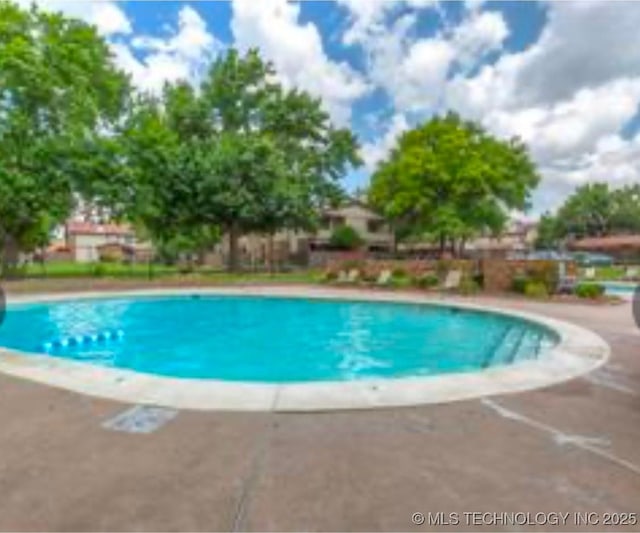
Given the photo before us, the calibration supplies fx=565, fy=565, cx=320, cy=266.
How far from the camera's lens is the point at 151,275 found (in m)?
27.6

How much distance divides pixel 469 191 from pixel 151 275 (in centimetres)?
1987

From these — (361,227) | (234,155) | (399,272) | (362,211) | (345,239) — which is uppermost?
(234,155)

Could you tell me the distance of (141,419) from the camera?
5.23m

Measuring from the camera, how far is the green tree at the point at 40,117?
24.7 m

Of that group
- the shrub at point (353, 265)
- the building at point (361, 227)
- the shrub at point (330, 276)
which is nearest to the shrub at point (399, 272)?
the shrub at point (353, 265)

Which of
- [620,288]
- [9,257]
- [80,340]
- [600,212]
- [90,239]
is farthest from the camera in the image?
[90,239]

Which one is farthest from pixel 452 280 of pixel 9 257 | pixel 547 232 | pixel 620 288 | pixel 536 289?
pixel 547 232

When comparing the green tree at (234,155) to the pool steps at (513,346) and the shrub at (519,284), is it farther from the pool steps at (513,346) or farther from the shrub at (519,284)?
the pool steps at (513,346)

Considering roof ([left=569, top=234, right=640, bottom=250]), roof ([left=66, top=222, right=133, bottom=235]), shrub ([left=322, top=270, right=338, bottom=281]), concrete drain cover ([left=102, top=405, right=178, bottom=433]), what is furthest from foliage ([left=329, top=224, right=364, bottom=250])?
roof ([left=66, top=222, right=133, bottom=235])

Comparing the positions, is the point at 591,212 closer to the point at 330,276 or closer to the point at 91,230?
the point at 330,276

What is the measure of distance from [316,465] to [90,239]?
8093 centimetres

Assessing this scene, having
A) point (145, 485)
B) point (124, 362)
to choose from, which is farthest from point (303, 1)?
point (145, 485)

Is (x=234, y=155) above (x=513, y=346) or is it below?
above

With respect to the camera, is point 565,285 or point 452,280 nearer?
point 565,285
